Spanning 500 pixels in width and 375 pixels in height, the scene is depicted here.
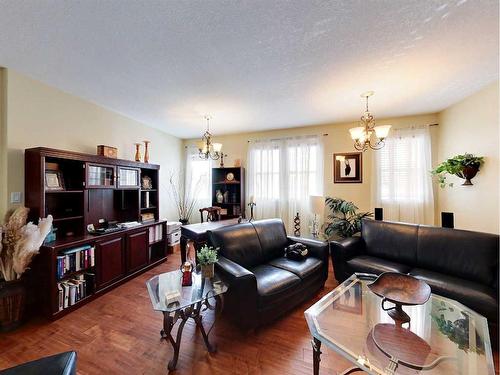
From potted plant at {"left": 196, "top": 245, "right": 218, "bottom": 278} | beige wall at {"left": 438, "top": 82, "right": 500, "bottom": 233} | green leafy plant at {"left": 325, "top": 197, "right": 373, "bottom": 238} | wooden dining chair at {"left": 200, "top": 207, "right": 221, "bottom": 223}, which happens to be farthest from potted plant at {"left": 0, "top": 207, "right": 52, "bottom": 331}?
beige wall at {"left": 438, "top": 82, "right": 500, "bottom": 233}

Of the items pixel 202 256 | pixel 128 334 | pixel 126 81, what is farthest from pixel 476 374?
pixel 126 81

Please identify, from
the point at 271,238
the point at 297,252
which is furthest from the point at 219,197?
the point at 297,252

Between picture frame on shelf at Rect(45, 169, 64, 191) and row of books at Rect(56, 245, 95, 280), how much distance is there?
755 mm

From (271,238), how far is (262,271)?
583mm

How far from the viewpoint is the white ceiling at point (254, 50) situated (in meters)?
1.47

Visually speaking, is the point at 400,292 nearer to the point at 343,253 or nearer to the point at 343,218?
the point at 343,253

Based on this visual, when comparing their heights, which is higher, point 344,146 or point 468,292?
point 344,146

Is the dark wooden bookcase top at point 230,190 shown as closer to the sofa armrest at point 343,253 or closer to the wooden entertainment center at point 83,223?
the wooden entertainment center at point 83,223

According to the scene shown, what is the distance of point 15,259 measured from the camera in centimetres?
202

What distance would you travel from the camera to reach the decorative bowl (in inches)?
56.6

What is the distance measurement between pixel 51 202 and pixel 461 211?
5.51 meters

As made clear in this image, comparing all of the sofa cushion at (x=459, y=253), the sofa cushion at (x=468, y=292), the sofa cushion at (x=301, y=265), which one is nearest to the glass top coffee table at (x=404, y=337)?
the sofa cushion at (x=468, y=292)

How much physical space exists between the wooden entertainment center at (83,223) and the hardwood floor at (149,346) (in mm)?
317

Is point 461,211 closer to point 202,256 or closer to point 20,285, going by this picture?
point 202,256
